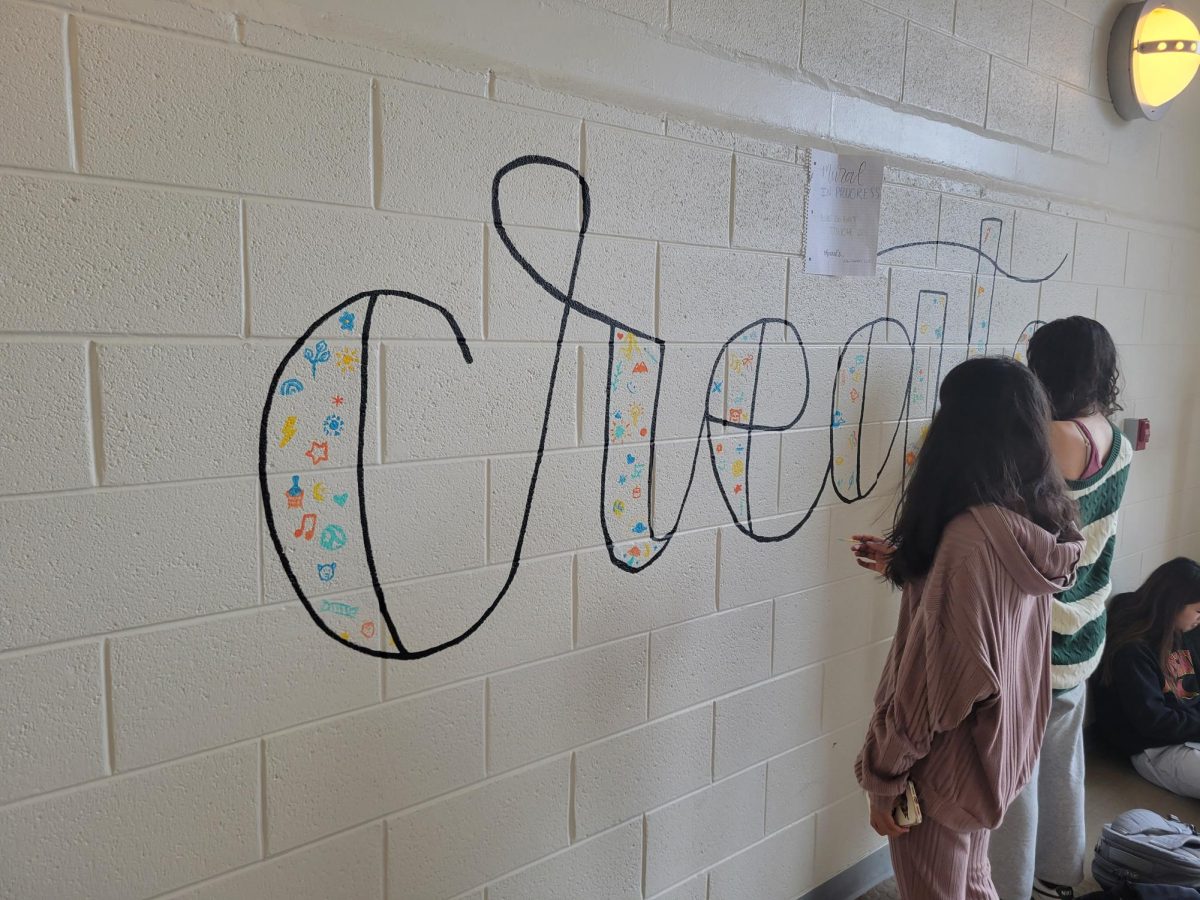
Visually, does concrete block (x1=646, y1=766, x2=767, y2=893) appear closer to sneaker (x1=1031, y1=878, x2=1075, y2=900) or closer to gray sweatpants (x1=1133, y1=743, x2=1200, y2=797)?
sneaker (x1=1031, y1=878, x2=1075, y2=900)

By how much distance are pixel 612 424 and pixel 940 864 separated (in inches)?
38.7

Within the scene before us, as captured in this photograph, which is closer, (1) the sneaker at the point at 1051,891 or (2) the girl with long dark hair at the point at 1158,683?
(1) the sneaker at the point at 1051,891

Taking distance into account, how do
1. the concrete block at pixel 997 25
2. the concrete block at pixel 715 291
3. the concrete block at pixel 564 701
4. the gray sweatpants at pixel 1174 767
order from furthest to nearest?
the gray sweatpants at pixel 1174 767, the concrete block at pixel 997 25, the concrete block at pixel 715 291, the concrete block at pixel 564 701

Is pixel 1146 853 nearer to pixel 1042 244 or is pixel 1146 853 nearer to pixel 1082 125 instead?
pixel 1042 244

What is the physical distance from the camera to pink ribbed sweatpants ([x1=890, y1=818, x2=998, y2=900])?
4.88ft

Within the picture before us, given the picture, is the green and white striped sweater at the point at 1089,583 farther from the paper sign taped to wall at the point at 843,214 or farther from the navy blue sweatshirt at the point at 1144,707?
the navy blue sweatshirt at the point at 1144,707

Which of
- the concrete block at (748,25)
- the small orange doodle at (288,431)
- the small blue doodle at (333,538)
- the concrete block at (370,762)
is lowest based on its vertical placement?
the concrete block at (370,762)

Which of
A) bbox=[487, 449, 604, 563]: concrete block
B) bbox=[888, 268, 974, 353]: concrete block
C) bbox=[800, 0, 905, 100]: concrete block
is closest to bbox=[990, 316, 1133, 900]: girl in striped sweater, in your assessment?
bbox=[888, 268, 974, 353]: concrete block

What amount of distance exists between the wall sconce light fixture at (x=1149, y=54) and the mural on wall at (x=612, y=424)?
723mm

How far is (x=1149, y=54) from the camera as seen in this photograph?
252 centimetres

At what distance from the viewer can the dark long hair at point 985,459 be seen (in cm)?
142

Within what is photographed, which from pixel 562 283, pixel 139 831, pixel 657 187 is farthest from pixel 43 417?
pixel 657 187

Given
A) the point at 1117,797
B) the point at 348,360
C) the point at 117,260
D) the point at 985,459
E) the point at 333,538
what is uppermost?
the point at 117,260

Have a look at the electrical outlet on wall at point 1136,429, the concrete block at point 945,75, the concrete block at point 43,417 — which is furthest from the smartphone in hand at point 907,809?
the electrical outlet on wall at point 1136,429
